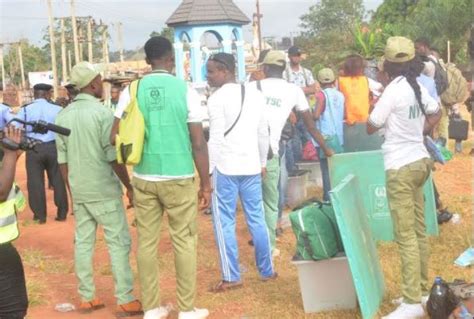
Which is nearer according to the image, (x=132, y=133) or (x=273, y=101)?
(x=132, y=133)

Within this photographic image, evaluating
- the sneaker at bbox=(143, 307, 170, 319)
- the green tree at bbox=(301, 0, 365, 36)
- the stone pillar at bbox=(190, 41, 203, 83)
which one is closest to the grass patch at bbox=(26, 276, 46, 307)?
the sneaker at bbox=(143, 307, 170, 319)

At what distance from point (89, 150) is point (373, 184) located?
9.50ft

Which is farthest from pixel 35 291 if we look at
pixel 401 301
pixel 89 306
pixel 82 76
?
pixel 401 301

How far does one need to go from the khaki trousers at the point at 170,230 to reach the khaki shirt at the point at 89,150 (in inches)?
14.9

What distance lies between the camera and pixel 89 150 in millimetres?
5246

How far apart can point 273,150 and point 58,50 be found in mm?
76982

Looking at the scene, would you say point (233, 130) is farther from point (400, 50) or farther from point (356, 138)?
point (356, 138)

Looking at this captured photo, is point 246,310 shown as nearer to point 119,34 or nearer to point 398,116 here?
point 398,116

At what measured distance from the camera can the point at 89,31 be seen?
44.7 metres

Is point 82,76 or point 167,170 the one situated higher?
point 82,76

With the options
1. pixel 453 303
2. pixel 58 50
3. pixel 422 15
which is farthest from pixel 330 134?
pixel 58 50

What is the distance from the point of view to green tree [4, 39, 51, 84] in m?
71.0

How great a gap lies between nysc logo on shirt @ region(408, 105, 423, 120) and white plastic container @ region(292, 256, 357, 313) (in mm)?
1128

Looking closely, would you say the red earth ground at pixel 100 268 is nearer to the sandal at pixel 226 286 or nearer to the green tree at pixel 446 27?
the sandal at pixel 226 286
